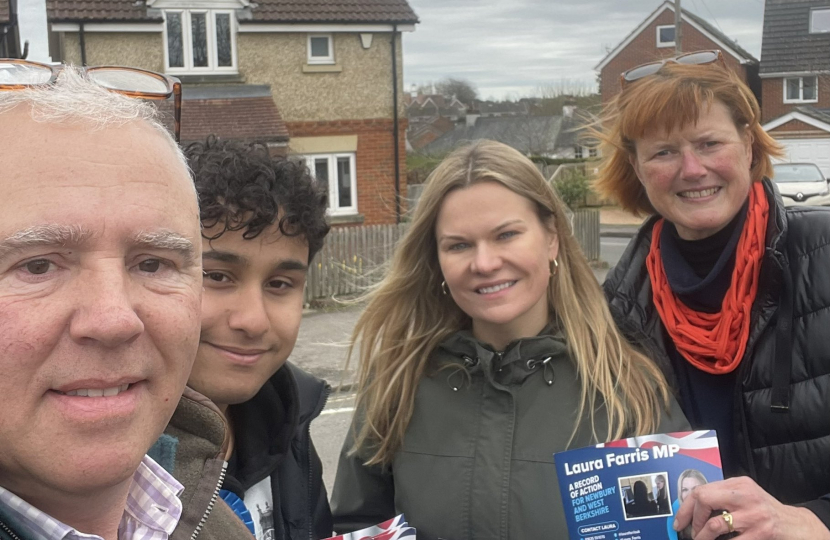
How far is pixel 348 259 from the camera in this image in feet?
49.0

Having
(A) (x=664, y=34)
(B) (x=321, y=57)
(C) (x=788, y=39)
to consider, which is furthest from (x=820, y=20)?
(B) (x=321, y=57)

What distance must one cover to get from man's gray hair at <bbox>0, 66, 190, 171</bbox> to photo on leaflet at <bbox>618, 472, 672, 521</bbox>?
1.40 metres

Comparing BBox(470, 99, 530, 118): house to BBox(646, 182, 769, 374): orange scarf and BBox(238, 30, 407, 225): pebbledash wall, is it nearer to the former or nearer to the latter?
BBox(238, 30, 407, 225): pebbledash wall

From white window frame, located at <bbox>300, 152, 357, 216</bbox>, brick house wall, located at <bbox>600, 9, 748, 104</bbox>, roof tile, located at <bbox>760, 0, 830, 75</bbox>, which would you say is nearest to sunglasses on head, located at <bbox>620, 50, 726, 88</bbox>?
white window frame, located at <bbox>300, 152, 357, 216</bbox>

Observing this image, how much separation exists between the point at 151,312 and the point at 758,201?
7.27ft

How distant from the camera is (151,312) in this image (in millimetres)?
1351

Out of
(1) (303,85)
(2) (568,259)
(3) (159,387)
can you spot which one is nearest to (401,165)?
(1) (303,85)

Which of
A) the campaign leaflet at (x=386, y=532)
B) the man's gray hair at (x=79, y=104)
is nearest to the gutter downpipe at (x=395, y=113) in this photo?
the campaign leaflet at (x=386, y=532)

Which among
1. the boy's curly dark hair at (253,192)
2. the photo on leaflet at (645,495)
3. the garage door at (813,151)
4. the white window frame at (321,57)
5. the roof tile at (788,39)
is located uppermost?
the roof tile at (788,39)

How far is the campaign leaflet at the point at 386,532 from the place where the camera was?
2205 millimetres

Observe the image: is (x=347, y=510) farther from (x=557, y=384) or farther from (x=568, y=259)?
(x=568, y=259)

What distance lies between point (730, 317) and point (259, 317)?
1529 mm

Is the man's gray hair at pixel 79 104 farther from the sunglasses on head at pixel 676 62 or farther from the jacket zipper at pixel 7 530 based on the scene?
the sunglasses on head at pixel 676 62

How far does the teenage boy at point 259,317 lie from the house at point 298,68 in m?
14.6
